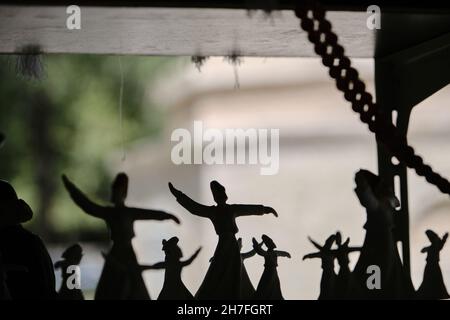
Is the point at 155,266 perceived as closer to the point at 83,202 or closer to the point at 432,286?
the point at 83,202

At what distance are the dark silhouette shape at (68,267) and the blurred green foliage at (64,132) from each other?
9.82 feet

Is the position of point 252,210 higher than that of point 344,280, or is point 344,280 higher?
point 252,210

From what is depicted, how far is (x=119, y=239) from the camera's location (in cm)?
111

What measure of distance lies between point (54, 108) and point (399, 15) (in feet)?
11.2

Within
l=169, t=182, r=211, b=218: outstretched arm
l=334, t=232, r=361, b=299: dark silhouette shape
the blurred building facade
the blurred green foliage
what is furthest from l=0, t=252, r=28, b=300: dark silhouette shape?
the blurred green foliage

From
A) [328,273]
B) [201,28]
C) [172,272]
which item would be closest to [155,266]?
[172,272]

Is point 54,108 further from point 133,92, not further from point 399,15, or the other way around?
point 399,15

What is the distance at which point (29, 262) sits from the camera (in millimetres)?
1098

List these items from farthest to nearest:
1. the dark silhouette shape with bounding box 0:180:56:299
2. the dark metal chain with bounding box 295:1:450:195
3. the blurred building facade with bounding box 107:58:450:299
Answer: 1. the blurred building facade with bounding box 107:58:450:299
2. the dark silhouette shape with bounding box 0:180:56:299
3. the dark metal chain with bounding box 295:1:450:195

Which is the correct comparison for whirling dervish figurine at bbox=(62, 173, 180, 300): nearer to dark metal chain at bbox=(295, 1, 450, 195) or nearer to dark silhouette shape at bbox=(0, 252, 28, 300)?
dark silhouette shape at bbox=(0, 252, 28, 300)

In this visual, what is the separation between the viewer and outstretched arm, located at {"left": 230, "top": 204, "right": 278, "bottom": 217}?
1.16 meters

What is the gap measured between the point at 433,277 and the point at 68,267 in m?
0.58

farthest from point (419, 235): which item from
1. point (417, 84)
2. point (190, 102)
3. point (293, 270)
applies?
point (190, 102)

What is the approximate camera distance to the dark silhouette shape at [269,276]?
3.83 feet
